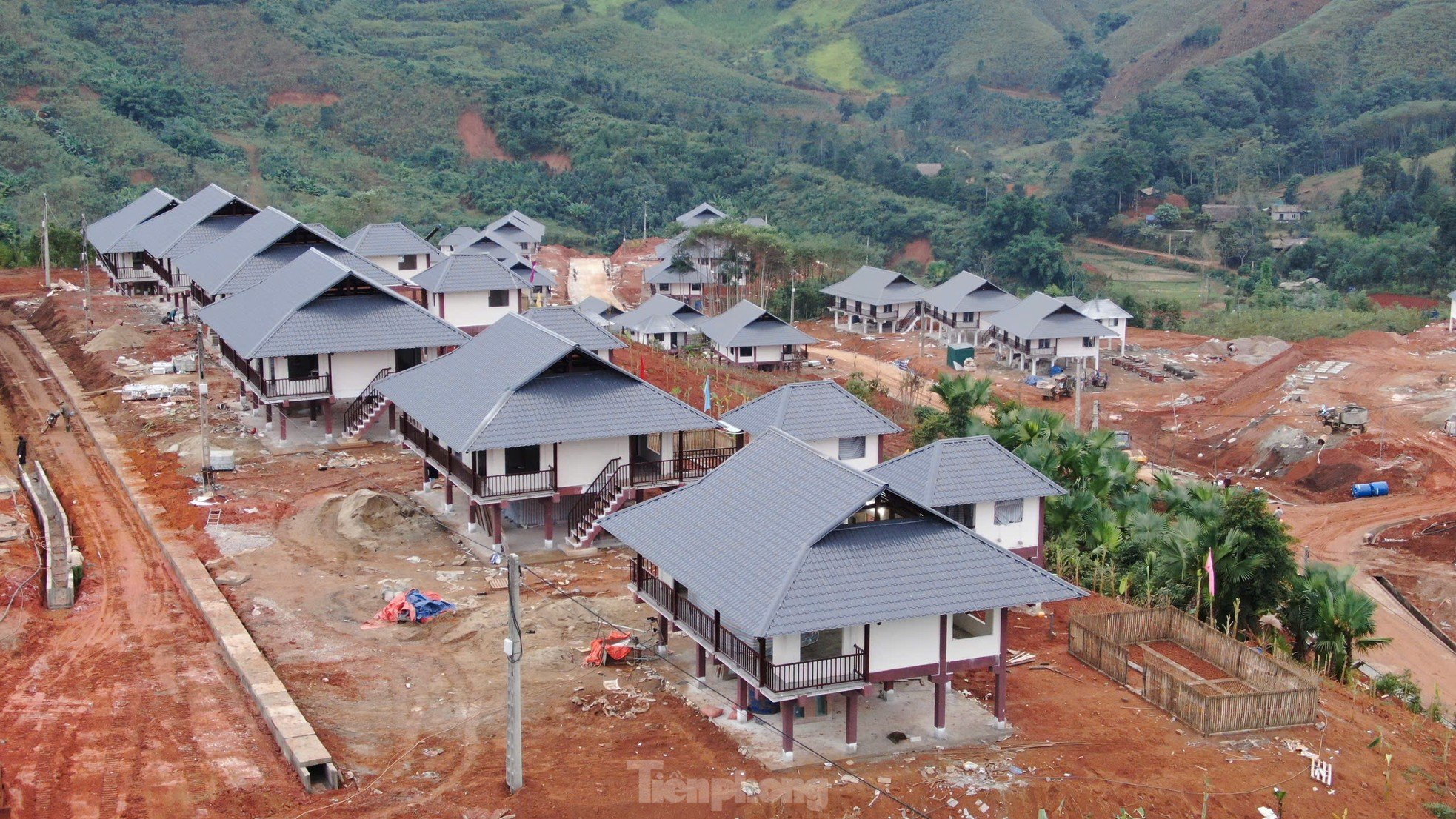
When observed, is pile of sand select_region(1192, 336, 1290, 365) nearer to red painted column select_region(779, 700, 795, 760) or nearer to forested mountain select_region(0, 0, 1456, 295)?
forested mountain select_region(0, 0, 1456, 295)

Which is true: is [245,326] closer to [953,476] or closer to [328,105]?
[953,476]

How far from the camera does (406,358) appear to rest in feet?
137

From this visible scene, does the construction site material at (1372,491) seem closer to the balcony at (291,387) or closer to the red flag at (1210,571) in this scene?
the red flag at (1210,571)

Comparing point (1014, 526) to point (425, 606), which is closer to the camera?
point (425, 606)

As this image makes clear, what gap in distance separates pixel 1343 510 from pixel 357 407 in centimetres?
3225

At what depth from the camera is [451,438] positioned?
31750 mm

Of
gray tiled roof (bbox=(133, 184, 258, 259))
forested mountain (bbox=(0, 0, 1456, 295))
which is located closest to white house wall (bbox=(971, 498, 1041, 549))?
gray tiled roof (bbox=(133, 184, 258, 259))

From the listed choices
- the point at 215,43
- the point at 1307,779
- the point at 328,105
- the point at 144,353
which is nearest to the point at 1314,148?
the point at 328,105

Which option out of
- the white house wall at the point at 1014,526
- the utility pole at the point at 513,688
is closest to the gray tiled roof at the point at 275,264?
the white house wall at the point at 1014,526

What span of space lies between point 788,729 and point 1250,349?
61.8m

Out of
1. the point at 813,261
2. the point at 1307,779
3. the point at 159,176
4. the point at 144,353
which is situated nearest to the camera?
the point at 1307,779

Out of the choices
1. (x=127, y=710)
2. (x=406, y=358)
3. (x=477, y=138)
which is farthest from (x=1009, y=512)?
(x=477, y=138)

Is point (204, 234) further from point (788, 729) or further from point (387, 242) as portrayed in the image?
point (788, 729)

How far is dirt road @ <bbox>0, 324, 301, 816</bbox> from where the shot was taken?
21.2 meters
